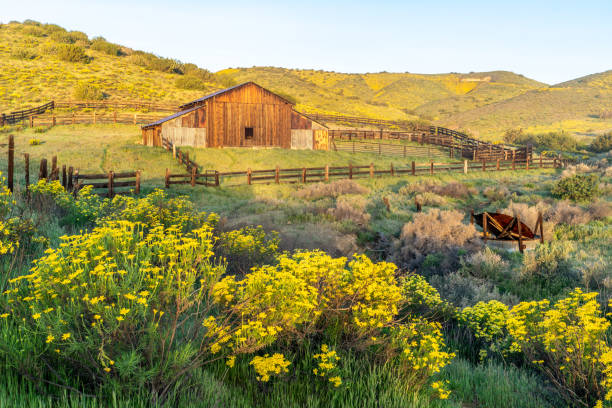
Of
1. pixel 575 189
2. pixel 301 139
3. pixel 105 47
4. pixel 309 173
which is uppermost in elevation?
pixel 105 47

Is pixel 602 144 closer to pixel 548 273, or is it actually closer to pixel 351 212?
pixel 351 212

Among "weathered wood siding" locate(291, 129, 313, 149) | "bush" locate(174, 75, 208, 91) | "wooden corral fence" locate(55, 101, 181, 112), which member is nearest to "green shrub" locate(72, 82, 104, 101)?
"wooden corral fence" locate(55, 101, 181, 112)

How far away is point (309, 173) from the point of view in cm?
2933

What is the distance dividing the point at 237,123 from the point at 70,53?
150 feet

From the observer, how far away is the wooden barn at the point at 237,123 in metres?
31.7

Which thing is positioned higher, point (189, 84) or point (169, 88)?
point (189, 84)

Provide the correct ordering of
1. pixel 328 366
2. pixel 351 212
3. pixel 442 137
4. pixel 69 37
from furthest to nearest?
pixel 69 37
pixel 442 137
pixel 351 212
pixel 328 366

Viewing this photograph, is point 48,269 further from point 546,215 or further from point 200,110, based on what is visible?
→ point 200,110

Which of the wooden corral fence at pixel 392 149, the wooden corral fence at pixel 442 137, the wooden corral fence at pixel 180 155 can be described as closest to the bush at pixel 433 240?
the wooden corral fence at pixel 180 155

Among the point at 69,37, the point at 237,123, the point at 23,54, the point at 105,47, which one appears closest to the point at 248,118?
the point at 237,123

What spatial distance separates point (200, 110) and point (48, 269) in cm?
3021

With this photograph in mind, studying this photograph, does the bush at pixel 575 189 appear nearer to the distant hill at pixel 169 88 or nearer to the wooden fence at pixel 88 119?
the wooden fence at pixel 88 119

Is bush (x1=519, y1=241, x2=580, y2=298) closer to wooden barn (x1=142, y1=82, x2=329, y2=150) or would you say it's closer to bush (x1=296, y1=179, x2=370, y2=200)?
bush (x1=296, y1=179, x2=370, y2=200)

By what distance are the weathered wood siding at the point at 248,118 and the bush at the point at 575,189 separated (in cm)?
2209
